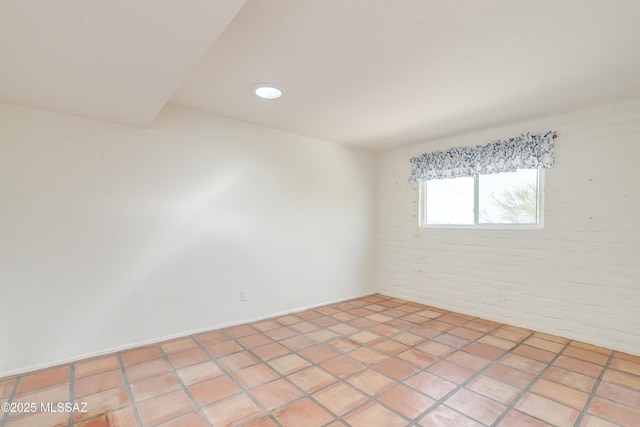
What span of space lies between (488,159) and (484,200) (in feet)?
1.63

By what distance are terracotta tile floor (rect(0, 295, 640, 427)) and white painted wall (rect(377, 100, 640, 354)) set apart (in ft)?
1.02

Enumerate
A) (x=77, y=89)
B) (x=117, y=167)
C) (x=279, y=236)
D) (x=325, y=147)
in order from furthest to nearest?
1. (x=325, y=147)
2. (x=279, y=236)
3. (x=117, y=167)
4. (x=77, y=89)

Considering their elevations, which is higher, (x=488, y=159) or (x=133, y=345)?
(x=488, y=159)

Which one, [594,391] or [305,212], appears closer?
[594,391]

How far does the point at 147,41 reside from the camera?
4.72 ft

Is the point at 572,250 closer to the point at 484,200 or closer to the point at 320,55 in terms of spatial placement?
the point at 484,200

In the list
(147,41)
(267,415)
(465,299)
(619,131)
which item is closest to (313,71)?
(147,41)

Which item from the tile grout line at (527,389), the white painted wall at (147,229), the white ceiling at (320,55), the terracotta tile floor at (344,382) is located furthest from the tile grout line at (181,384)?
the white ceiling at (320,55)

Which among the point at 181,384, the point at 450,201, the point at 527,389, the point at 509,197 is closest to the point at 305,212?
the point at 450,201

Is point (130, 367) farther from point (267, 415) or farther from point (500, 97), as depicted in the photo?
point (500, 97)

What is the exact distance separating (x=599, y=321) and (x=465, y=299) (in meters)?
1.21

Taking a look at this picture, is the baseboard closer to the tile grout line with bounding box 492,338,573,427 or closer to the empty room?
the empty room

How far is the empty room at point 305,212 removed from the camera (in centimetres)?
165

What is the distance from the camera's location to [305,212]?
12.6 feet
